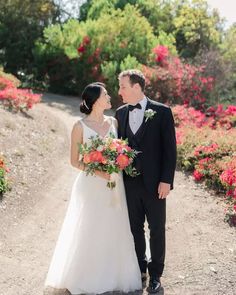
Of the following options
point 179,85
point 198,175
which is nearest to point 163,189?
point 198,175

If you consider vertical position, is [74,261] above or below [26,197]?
above

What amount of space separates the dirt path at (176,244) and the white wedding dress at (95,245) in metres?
0.46

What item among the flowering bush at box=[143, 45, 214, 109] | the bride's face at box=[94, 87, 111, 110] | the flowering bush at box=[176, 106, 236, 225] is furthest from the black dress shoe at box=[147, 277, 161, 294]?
the flowering bush at box=[143, 45, 214, 109]

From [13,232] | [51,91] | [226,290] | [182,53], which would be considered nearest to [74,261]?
[226,290]

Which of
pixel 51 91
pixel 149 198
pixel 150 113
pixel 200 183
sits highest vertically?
pixel 150 113

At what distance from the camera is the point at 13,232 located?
705cm

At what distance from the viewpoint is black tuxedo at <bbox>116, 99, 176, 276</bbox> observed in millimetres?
4883

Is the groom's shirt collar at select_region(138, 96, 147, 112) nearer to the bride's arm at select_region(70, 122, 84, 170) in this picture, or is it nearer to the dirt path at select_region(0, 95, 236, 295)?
the bride's arm at select_region(70, 122, 84, 170)

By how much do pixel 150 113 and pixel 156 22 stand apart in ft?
79.3

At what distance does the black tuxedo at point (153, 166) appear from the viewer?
A: 192 inches

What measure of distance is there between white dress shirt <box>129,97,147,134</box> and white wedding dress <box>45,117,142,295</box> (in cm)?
21

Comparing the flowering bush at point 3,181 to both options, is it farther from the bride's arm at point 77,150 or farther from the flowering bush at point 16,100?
the flowering bush at point 16,100

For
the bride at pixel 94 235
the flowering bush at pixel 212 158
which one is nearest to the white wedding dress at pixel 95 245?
the bride at pixel 94 235

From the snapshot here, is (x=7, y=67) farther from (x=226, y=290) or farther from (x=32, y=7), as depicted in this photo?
(x=226, y=290)
